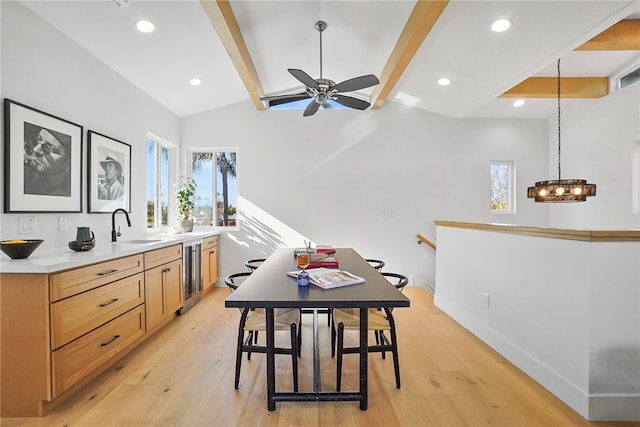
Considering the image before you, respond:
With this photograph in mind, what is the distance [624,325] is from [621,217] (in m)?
3.12

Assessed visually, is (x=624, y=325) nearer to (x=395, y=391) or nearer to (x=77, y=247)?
(x=395, y=391)

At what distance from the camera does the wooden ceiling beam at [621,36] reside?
10.7 feet

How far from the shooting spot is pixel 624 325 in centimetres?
189

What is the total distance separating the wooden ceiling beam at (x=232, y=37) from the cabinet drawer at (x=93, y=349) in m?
2.50

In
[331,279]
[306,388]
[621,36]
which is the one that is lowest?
[306,388]

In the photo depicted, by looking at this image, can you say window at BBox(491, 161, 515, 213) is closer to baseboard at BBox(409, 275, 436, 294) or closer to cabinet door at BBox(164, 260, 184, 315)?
baseboard at BBox(409, 275, 436, 294)

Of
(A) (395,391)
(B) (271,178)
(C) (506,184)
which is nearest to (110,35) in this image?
(B) (271,178)

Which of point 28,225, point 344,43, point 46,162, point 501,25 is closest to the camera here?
point 28,225

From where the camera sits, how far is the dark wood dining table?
1.57 metres

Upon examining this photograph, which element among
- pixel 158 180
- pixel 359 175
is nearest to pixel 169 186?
pixel 158 180

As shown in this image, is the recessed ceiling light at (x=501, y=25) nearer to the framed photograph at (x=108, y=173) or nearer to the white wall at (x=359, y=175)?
the white wall at (x=359, y=175)

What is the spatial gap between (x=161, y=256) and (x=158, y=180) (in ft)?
5.95

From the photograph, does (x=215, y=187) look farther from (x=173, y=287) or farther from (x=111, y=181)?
(x=173, y=287)

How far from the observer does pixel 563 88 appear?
4.39 m
